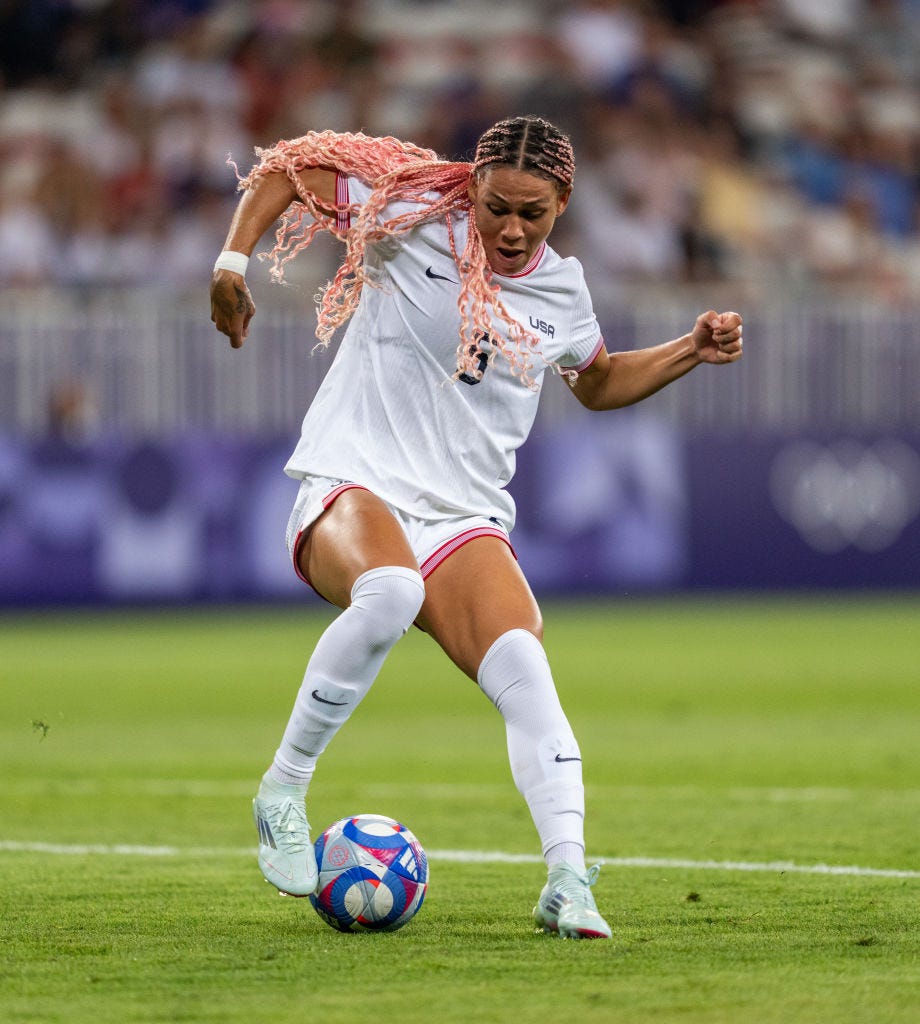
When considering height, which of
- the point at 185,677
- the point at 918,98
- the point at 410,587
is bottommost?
the point at 185,677

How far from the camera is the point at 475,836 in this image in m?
7.04

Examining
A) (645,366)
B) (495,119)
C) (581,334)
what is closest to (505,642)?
(581,334)

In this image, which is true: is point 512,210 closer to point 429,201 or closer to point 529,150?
point 529,150

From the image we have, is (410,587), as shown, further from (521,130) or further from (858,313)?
(858,313)

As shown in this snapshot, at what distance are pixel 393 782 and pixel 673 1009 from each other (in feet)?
15.2

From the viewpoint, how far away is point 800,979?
171 inches

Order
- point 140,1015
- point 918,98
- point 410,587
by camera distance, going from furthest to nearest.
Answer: point 918,98 < point 410,587 < point 140,1015

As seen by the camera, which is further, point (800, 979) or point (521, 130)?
point (521, 130)

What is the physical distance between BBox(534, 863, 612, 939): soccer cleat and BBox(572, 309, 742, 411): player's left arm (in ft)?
4.70

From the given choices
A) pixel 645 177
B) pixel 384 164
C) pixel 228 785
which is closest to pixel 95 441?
pixel 645 177

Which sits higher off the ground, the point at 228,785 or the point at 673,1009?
the point at 673,1009

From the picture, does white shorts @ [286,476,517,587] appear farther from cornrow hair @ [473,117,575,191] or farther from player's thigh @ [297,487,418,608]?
cornrow hair @ [473,117,575,191]

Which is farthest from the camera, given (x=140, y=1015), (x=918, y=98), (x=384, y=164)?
(x=918, y=98)

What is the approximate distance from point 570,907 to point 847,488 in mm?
13939
